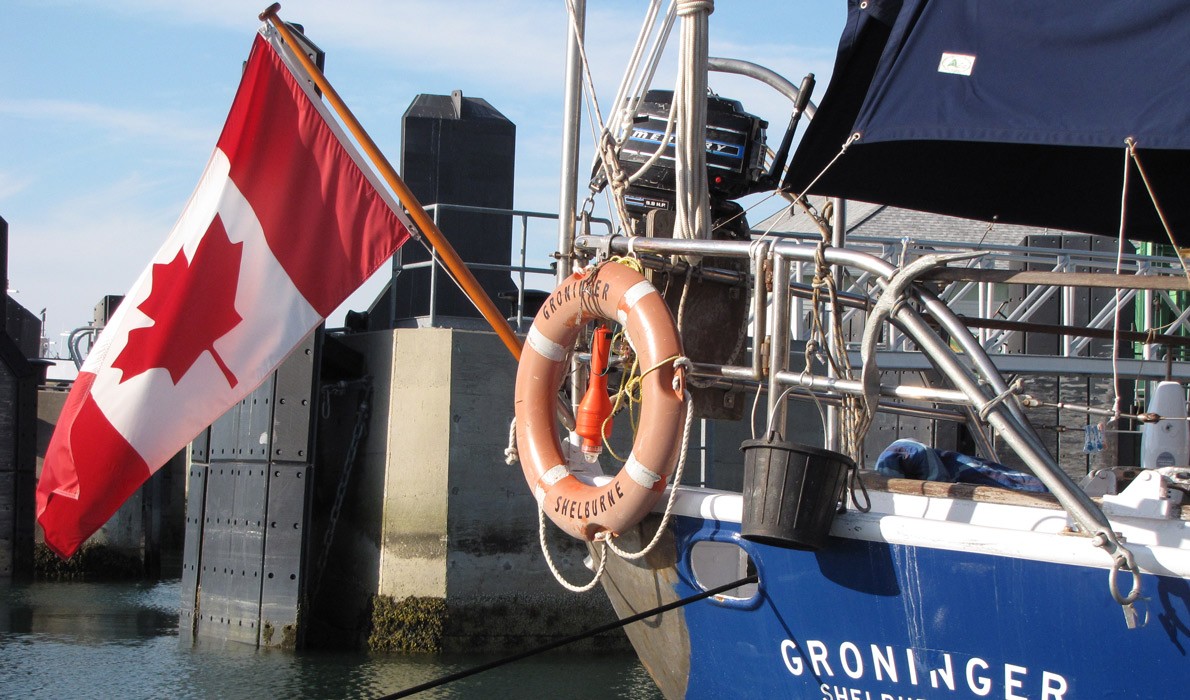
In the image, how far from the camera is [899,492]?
5016 millimetres

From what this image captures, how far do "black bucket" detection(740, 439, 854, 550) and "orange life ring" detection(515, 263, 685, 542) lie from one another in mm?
653

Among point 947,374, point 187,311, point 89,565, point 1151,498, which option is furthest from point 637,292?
point 89,565

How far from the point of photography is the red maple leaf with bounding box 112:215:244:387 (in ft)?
22.5

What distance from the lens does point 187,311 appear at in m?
6.91

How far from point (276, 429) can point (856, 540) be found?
19.3 ft

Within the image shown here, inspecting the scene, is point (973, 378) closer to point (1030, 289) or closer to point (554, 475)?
point (554, 475)

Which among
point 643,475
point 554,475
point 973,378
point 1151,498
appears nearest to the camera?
point 1151,498

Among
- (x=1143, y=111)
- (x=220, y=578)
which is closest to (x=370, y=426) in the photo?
(x=220, y=578)

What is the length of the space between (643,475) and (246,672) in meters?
4.84

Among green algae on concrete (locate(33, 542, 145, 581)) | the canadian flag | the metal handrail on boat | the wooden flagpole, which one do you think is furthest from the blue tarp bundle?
green algae on concrete (locate(33, 542, 145, 581))

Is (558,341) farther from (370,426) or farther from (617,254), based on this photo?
(370,426)

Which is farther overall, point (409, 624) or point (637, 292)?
point (409, 624)

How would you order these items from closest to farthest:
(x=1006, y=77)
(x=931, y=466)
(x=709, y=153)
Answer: (x=1006, y=77) → (x=931, y=466) → (x=709, y=153)

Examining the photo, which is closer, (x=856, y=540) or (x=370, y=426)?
(x=856, y=540)
